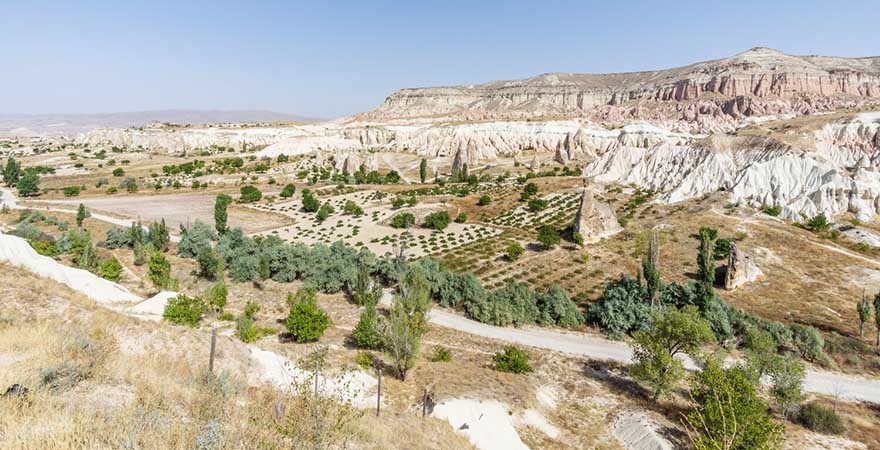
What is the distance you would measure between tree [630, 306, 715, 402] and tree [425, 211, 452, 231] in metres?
34.8

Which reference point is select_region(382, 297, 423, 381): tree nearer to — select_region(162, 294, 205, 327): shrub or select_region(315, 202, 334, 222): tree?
select_region(162, 294, 205, 327): shrub

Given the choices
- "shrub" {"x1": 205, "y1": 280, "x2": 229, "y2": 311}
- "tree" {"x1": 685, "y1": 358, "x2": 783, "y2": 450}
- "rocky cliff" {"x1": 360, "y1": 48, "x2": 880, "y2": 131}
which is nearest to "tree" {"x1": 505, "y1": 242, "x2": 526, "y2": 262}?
"tree" {"x1": 685, "y1": 358, "x2": 783, "y2": 450}

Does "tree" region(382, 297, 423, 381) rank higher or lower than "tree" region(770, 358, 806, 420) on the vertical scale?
higher

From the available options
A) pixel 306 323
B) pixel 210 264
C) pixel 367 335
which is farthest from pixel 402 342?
pixel 210 264

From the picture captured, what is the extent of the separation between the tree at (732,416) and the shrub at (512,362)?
7.57 m

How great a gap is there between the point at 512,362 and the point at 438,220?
33897 mm

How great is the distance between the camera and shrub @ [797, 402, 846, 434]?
1836 cm

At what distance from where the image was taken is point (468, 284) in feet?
110

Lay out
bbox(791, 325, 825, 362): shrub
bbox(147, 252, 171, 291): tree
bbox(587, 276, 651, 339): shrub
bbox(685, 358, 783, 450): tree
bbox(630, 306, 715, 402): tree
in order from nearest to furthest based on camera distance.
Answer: bbox(685, 358, 783, 450): tree < bbox(630, 306, 715, 402): tree < bbox(791, 325, 825, 362): shrub < bbox(587, 276, 651, 339): shrub < bbox(147, 252, 171, 291): tree

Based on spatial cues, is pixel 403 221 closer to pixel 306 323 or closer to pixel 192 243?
pixel 192 243

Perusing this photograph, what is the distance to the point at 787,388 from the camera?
18.8 m

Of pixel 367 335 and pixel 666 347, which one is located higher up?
pixel 666 347

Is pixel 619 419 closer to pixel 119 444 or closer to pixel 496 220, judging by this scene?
pixel 119 444


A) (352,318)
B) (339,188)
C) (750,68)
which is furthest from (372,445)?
(750,68)
